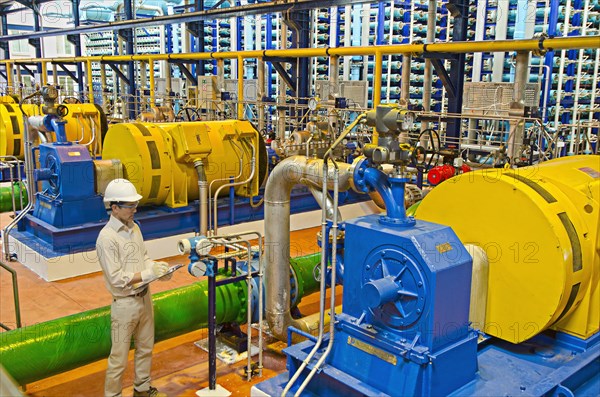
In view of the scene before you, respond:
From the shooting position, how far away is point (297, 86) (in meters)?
11.2

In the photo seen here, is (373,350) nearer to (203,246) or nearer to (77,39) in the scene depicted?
(203,246)

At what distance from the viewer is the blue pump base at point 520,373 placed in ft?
9.99

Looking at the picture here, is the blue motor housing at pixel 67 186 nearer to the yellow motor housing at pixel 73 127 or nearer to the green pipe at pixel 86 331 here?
the green pipe at pixel 86 331

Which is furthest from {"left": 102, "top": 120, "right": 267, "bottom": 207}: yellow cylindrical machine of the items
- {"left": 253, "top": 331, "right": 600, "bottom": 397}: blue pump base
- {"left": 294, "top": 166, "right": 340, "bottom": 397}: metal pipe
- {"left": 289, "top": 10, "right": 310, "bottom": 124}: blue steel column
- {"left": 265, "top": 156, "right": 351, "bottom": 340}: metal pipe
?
{"left": 294, "top": 166, "right": 340, "bottom": 397}: metal pipe

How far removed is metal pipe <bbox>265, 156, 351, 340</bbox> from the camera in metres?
4.05

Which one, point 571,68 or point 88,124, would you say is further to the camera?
point 571,68

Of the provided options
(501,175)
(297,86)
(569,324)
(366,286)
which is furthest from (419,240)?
(297,86)

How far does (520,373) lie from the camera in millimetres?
3252

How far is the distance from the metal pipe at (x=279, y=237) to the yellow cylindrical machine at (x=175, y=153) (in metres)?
3.03

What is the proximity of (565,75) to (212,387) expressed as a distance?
1005 cm

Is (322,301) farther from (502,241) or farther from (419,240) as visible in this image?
(502,241)

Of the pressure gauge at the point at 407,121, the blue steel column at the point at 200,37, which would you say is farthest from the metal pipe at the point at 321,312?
the blue steel column at the point at 200,37

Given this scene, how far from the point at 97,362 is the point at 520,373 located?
10.0 feet

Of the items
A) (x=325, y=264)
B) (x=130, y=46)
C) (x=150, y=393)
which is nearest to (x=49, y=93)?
(x=150, y=393)
